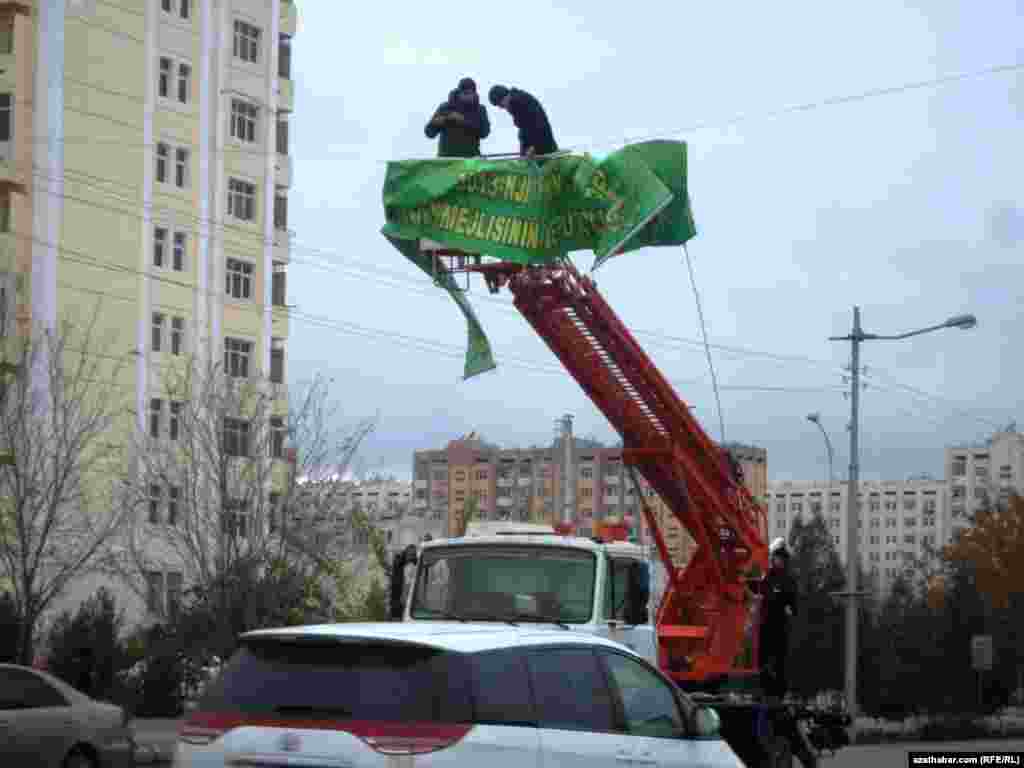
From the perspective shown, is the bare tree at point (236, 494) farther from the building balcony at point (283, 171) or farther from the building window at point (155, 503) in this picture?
the building balcony at point (283, 171)

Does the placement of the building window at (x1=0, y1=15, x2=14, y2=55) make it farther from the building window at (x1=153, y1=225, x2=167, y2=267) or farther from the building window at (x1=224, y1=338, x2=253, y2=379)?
the building window at (x1=224, y1=338, x2=253, y2=379)

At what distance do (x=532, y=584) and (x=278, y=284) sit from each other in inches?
1832

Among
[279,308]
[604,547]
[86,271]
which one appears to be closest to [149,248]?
[86,271]

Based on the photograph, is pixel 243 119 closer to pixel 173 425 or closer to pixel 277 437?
pixel 173 425

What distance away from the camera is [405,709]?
8930mm

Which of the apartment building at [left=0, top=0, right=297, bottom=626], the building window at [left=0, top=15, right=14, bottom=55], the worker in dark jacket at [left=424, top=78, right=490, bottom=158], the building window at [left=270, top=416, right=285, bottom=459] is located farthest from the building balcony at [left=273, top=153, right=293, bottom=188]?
the worker in dark jacket at [left=424, top=78, right=490, bottom=158]

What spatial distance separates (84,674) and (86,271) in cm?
1991

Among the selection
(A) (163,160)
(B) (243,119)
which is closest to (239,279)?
(A) (163,160)

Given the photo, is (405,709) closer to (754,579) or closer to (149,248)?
(754,579)

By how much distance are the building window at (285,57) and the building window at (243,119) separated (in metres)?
2.75

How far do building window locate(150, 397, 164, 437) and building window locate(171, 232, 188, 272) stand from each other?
4.40 metres

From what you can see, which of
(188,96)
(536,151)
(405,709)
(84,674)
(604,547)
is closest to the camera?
(405,709)

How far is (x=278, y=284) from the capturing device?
62.3m

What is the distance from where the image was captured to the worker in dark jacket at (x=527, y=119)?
67.2 ft
